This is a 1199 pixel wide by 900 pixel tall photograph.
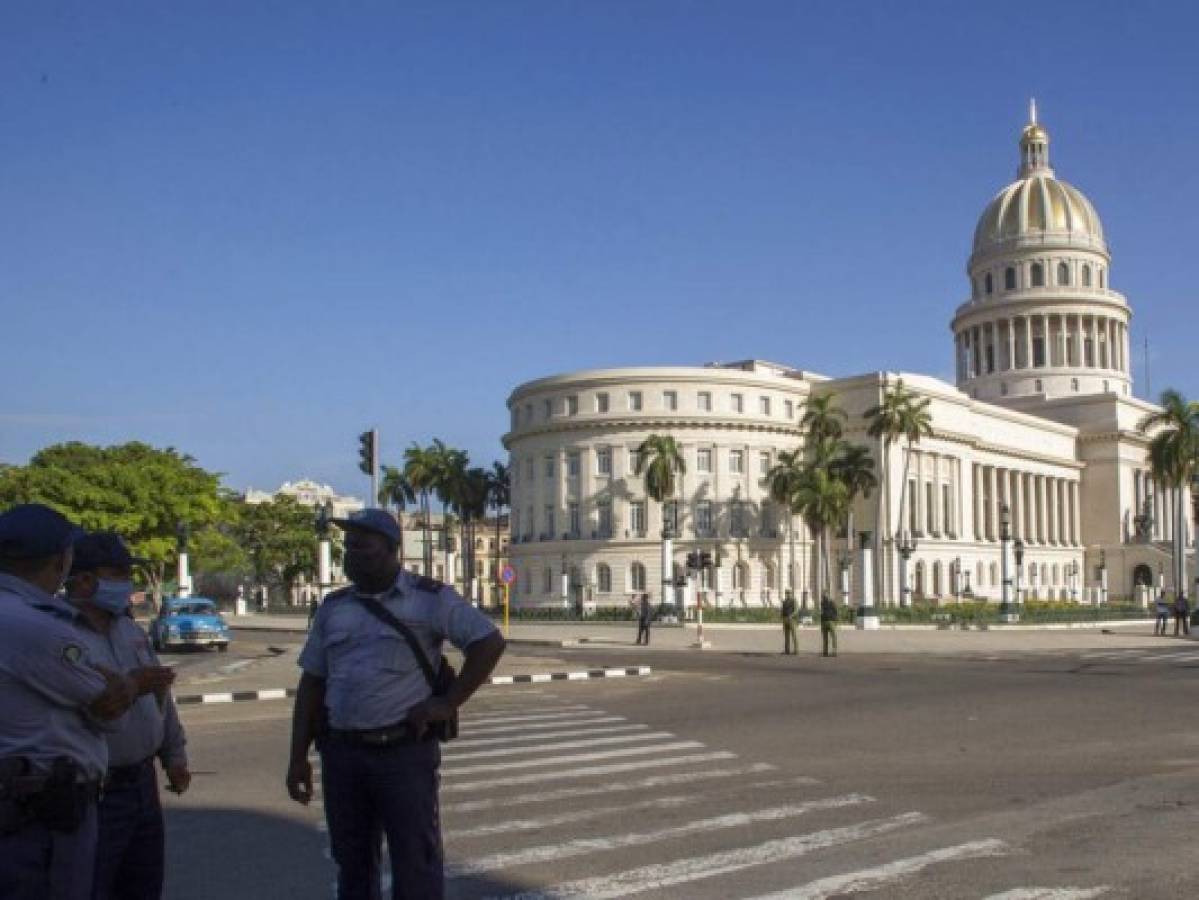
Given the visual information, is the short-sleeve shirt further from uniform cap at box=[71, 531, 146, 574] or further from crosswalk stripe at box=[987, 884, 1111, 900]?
crosswalk stripe at box=[987, 884, 1111, 900]

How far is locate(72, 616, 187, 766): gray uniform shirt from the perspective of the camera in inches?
223

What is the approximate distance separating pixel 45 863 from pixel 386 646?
1639 mm

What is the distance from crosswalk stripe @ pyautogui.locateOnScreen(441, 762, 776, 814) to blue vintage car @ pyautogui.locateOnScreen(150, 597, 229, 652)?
88.1 ft

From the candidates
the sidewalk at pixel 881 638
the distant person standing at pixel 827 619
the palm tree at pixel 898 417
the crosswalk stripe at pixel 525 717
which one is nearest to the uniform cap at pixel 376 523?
the crosswalk stripe at pixel 525 717

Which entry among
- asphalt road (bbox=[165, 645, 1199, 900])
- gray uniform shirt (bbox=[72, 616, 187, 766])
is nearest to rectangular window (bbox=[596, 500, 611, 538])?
asphalt road (bbox=[165, 645, 1199, 900])

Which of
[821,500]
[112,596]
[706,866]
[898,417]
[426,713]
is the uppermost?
[898,417]

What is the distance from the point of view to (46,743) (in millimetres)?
4250

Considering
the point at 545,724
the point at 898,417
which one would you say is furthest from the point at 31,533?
the point at 898,417

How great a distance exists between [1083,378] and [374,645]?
12510 cm

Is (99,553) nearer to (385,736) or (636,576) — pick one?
(385,736)

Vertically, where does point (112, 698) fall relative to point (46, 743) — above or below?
above

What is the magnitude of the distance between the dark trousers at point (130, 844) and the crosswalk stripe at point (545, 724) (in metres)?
9.87

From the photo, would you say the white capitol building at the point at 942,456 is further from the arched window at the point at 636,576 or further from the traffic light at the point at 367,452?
the traffic light at the point at 367,452

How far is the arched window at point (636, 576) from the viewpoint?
89.7m
